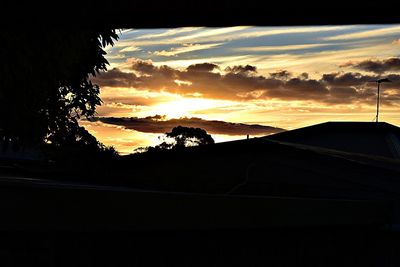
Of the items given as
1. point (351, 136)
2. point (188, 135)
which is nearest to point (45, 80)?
point (351, 136)

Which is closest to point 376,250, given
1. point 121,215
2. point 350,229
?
point 350,229

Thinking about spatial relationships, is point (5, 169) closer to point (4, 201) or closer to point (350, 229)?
point (350, 229)

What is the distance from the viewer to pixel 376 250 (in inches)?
190

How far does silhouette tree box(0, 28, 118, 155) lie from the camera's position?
12.9m

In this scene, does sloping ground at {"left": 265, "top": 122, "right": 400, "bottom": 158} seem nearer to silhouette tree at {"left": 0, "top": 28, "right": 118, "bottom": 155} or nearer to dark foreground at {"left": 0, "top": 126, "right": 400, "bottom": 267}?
silhouette tree at {"left": 0, "top": 28, "right": 118, "bottom": 155}

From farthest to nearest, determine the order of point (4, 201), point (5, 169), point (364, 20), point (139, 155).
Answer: point (139, 155) → point (5, 169) → point (4, 201) → point (364, 20)

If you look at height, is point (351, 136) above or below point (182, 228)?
above

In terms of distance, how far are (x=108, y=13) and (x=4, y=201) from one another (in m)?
0.99

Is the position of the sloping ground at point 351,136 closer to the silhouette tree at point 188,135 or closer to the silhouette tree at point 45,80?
the silhouette tree at point 45,80

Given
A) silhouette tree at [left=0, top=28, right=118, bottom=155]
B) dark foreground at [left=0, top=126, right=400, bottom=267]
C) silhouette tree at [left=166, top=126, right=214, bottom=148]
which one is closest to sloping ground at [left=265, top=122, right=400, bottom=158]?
silhouette tree at [left=0, top=28, right=118, bottom=155]

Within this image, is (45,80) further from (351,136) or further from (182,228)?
(182,228)

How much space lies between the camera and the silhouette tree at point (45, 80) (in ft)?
42.3

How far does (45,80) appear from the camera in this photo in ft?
46.6

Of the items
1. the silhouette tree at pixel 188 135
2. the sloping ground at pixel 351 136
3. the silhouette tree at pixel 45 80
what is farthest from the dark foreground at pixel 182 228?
the silhouette tree at pixel 188 135
